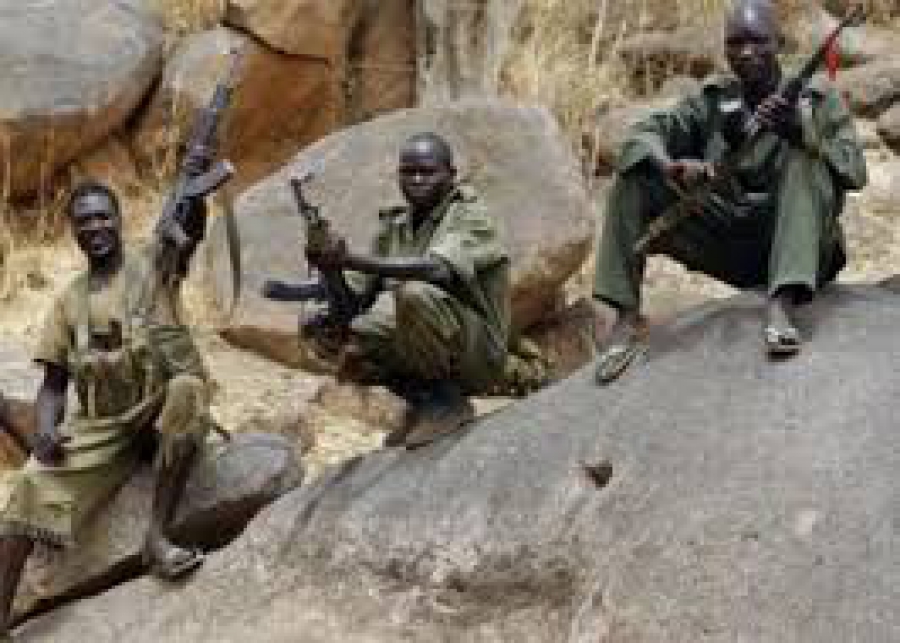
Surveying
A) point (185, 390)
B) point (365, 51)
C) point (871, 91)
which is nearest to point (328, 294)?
point (185, 390)

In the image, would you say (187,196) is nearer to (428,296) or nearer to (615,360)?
(428,296)

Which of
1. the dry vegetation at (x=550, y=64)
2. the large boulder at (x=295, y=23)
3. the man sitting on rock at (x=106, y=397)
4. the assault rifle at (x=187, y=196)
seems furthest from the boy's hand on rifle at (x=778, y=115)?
the large boulder at (x=295, y=23)

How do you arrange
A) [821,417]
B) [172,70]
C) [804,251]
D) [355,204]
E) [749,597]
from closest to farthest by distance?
1. [749,597]
2. [821,417]
3. [804,251]
4. [355,204]
5. [172,70]

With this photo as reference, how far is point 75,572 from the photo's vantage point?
5.54 m

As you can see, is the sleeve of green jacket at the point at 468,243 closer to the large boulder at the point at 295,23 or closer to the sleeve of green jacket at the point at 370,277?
the sleeve of green jacket at the point at 370,277

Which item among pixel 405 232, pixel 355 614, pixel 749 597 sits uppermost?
pixel 405 232

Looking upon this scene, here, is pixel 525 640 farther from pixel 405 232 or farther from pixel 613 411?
pixel 405 232

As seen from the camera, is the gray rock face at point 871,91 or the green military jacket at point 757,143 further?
the gray rock face at point 871,91

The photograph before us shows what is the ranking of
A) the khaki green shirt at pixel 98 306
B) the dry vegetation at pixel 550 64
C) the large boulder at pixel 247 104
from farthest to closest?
the large boulder at pixel 247 104, the dry vegetation at pixel 550 64, the khaki green shirt at pixel 98 306

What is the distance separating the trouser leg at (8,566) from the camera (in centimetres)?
533

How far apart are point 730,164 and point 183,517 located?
6.64 ft

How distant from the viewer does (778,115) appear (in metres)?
4.82

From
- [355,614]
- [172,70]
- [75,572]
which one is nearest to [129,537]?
[75,572]

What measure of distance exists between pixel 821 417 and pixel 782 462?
0.58 ft
